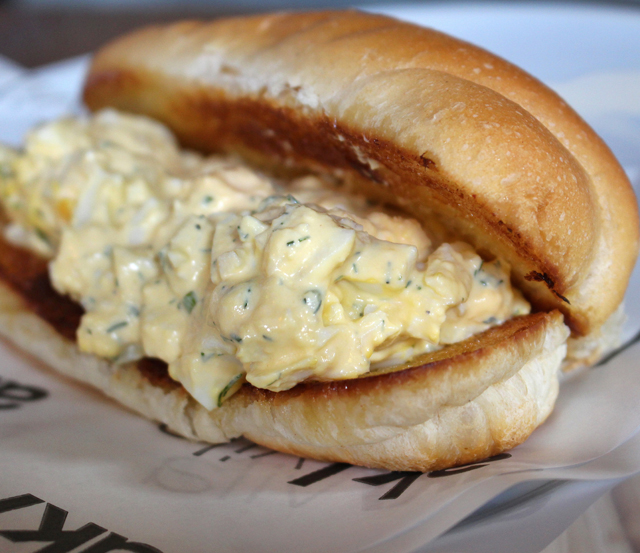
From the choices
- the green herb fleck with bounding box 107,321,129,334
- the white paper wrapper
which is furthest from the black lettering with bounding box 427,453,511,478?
the green herb fleck with bounding box 107,321,129,334

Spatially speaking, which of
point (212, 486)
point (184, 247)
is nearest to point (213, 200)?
point (184, 247)

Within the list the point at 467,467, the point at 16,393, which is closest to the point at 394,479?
the point at 467,467

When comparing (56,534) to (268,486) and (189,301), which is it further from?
(189,301)

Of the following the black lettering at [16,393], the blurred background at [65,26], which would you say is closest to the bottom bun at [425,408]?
the black lettering at [16,393]

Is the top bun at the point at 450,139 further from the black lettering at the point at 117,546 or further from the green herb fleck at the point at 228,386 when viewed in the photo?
the black lettering at the point at 117,546

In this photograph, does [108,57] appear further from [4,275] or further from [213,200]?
[213,200]

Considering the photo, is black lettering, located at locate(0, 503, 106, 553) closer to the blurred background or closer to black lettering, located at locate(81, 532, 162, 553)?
black lettering, located at locate(81, 532, 162, 553)

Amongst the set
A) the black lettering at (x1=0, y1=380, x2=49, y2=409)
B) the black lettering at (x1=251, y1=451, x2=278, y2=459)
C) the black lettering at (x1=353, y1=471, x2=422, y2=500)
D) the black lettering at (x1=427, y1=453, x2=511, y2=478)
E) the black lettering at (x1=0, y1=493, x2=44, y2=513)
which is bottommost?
the black lettering at (x1=0, y1=380, x2=49, y2=409)
